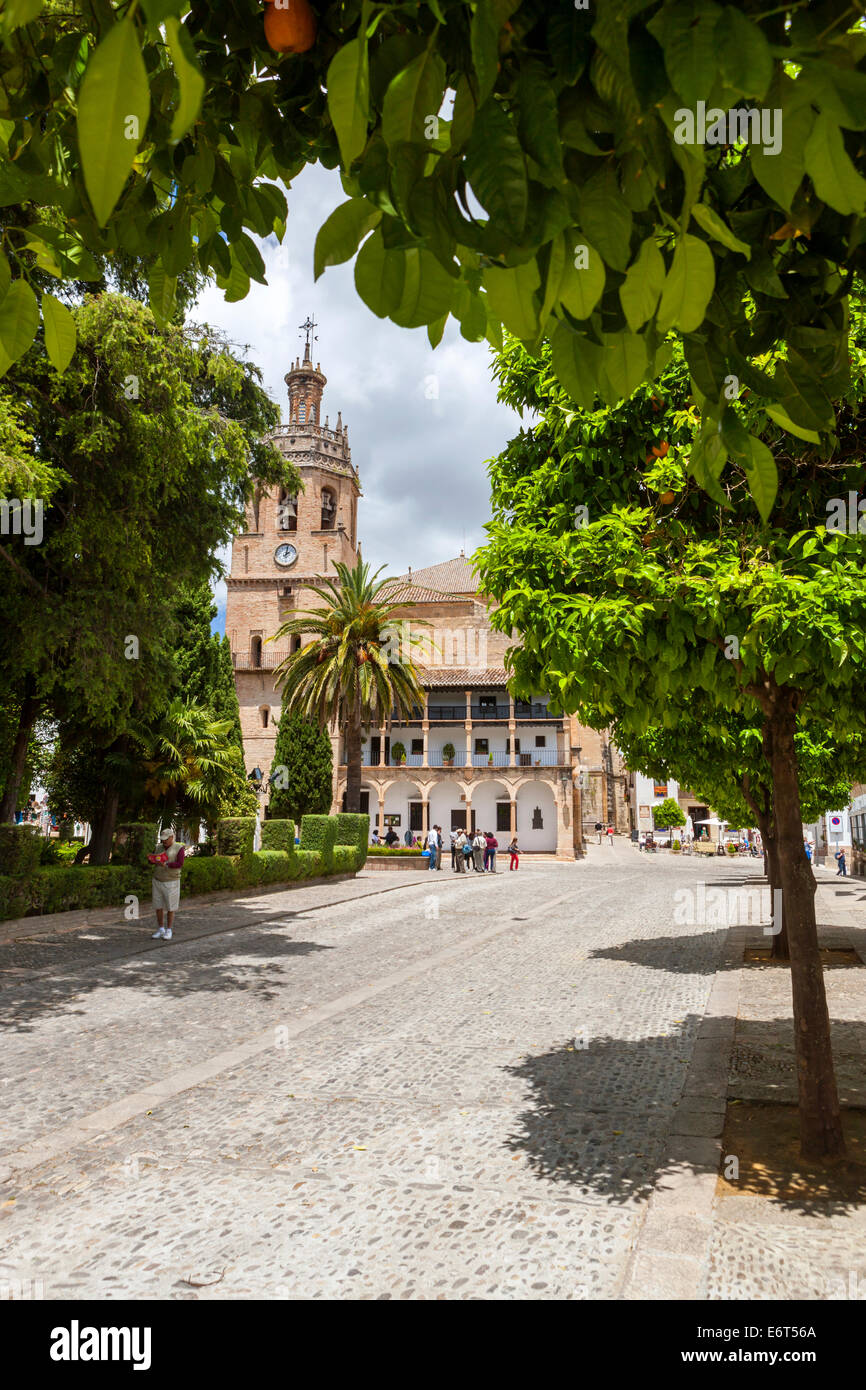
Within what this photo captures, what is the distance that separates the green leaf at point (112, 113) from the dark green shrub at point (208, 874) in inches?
733

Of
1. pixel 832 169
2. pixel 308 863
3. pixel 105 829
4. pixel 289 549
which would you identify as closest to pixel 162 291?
pixel 832 169

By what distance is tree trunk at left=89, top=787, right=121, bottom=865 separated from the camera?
19328 millimetres

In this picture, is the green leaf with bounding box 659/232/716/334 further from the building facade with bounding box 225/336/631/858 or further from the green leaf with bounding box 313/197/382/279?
the building facade with bounding box 225/336/631/858

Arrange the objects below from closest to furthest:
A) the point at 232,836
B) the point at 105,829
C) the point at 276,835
A: the point at 105,829 < the point at 232,836 < the point at 276,835

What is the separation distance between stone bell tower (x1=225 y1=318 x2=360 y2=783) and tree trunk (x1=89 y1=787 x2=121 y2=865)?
3420 cm

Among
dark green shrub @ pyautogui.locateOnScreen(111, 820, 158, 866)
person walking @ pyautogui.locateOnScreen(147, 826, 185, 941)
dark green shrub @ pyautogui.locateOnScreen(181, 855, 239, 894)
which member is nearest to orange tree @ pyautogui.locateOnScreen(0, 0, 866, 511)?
person walking @ pyautogui.locateOnScreen(147, 826, 185, 941)

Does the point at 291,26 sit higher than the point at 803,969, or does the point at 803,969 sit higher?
the point at 291,26

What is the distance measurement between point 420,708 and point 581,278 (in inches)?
2034

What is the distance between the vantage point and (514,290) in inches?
52.3

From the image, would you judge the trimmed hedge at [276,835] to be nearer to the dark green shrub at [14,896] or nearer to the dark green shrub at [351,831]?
the dark green shrub at [351,831]

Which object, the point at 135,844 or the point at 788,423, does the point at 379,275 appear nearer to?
the point at 788,423

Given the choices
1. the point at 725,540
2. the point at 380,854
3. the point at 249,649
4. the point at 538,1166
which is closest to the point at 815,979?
the point at 538,1166
